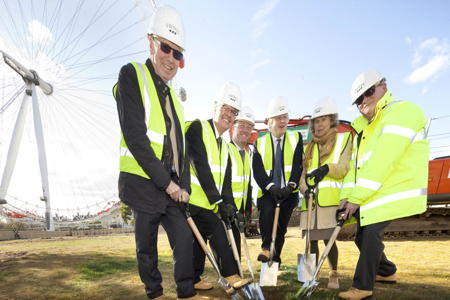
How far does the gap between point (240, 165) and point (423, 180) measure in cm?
254

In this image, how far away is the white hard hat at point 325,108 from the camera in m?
4.15

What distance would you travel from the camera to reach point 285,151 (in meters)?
4.76

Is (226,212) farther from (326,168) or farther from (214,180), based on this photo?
(326,168)

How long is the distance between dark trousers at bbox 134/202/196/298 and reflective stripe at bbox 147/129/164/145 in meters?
0.66

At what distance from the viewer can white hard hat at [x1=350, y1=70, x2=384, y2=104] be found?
330 centimetres

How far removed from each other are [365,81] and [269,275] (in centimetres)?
292

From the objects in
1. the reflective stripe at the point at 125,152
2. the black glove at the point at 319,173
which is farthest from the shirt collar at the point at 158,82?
the black glove at the point at 319,173

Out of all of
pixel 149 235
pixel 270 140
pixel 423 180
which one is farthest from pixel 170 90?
pixel 423 180

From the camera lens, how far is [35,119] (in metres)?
34.6

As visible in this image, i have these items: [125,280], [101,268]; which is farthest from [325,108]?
[101,268]

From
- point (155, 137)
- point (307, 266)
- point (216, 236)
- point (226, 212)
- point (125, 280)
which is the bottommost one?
A: point (125, 280)

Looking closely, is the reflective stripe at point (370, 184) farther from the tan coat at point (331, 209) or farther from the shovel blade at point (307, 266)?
the shovel blade at point (307, 266)

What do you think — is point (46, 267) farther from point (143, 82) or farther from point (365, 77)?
point (365, 77)

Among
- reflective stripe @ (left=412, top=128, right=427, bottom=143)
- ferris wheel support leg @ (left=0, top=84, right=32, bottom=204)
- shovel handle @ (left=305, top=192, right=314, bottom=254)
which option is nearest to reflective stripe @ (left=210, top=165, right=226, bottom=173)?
shovel handle @ (left=305, top=192, right=314, bottom=254)
